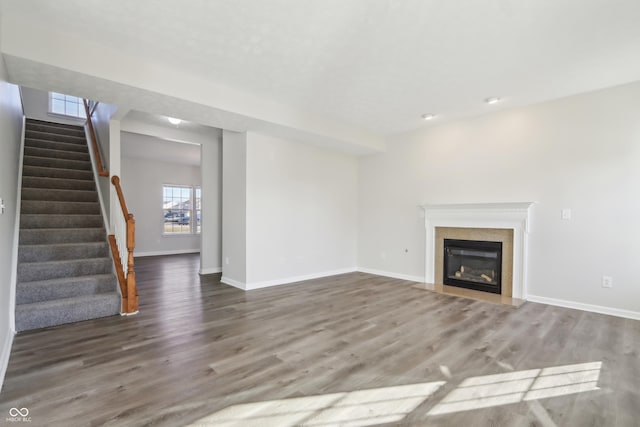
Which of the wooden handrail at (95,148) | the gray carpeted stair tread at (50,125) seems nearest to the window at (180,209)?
the gray carpeted stair tread at (50,125)

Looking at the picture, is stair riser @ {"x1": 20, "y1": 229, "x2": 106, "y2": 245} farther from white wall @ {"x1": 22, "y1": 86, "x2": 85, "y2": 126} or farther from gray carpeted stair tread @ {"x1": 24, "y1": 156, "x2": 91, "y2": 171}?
white wall @ {"x1": 22, "y1": 86, "x2": 85, "y2": 126}

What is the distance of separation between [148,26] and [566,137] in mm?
4736

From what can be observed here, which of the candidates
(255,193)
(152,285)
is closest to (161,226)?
(152,285)

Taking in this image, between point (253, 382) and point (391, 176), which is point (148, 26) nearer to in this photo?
point (253, 382)

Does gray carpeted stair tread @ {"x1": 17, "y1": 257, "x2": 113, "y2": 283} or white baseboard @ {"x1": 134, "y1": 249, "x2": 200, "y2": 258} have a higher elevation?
gray carpeted stair tread @ {"x1": 17, "y1": 257, "x2": 113, "y2": 283}

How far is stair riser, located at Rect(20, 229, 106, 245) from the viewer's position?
3.82 meters

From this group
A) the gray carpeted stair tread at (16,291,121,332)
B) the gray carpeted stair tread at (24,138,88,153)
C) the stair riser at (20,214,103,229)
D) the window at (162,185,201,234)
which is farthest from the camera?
the window at (162,185,201,234)

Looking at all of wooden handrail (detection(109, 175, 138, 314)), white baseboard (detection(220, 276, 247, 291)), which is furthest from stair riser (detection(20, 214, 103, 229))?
white baseboard (detection(220, 276, 247, 291))

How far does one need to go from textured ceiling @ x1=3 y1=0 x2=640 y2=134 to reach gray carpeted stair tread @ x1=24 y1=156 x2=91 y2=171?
11.1 feet

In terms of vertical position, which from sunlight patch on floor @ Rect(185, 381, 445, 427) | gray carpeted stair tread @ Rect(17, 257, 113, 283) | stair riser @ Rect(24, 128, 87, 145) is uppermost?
stair riser @ Rect(24, 128, 87, 145)

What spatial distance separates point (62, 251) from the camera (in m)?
3.82

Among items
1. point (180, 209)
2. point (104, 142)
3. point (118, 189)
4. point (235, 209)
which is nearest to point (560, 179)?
point (235, 209)

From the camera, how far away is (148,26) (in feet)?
8.23

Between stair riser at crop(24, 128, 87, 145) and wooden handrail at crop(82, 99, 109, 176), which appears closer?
wooden handrail at crop(82, 99, 109, 176)
